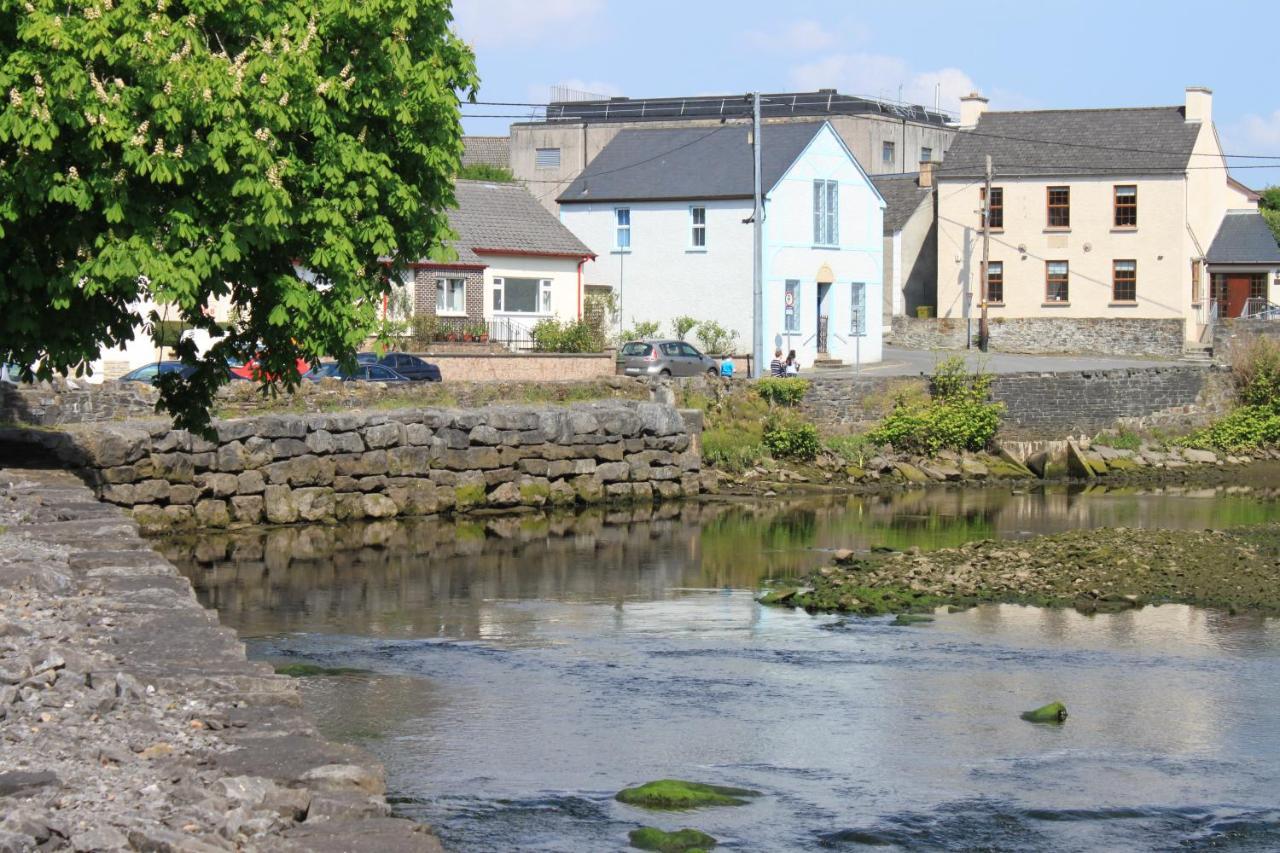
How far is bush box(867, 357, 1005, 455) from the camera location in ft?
142

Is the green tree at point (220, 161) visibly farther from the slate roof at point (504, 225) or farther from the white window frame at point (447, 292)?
the slate roof at point (504, 225)

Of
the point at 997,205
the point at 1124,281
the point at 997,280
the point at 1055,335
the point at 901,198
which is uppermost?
the point at 901,198

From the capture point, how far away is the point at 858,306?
58188 millimetres

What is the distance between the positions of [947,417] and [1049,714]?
29.4 meters

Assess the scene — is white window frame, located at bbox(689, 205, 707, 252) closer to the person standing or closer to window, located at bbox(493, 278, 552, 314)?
window, located at bbox(493, 278, 552, 314)

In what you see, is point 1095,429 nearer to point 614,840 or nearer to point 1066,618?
point 1066,618

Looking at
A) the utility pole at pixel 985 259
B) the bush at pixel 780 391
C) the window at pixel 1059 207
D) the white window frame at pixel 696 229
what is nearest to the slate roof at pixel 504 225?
the white window frame at pixel 696 229

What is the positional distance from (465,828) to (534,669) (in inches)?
238

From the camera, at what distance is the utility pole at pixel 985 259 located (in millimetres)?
61219

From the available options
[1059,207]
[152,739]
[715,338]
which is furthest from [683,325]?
[152,739]

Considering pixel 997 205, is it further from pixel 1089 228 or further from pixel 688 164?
pixel 688 164

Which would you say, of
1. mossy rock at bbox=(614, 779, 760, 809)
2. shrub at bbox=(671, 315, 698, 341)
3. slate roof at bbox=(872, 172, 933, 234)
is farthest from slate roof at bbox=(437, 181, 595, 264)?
mossy rock at bbox=(614, 779, 760, 809)

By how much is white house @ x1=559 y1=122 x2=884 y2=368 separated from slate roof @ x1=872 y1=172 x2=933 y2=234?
6.65 meters

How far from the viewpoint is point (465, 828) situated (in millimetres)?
11359
